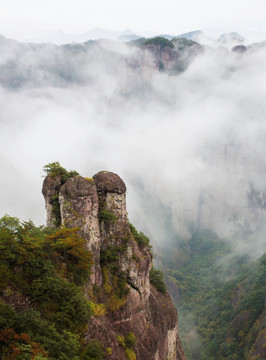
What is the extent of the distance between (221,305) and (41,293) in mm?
104361

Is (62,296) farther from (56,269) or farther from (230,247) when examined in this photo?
(230,247)

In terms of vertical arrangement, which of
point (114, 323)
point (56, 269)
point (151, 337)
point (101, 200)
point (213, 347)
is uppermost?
point (101, 200)

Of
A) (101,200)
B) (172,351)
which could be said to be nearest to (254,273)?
(172,351)

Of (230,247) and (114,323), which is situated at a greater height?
(230,247)

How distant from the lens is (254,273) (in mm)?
113812

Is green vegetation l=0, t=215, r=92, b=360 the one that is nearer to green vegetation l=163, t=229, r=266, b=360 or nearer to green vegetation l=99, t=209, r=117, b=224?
green vegetation l=99, t=209, r=117, b=224

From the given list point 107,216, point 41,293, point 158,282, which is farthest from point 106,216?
point 158,282

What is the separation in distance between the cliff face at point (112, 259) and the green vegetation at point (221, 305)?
5512 cm

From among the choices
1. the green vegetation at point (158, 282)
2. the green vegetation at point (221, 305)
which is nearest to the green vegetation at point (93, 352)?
the green vegetation at point (158, 282)

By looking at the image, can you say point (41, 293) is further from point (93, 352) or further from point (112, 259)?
point (112, 259)

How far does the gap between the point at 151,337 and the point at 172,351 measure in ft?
38.2

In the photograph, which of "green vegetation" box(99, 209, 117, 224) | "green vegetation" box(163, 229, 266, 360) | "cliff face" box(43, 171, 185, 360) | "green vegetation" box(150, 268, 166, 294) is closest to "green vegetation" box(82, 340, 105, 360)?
"cliff face" box(43, 171, 185, 360)

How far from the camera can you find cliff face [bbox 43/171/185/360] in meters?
31.6

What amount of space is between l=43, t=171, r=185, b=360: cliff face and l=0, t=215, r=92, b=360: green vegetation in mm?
4415
